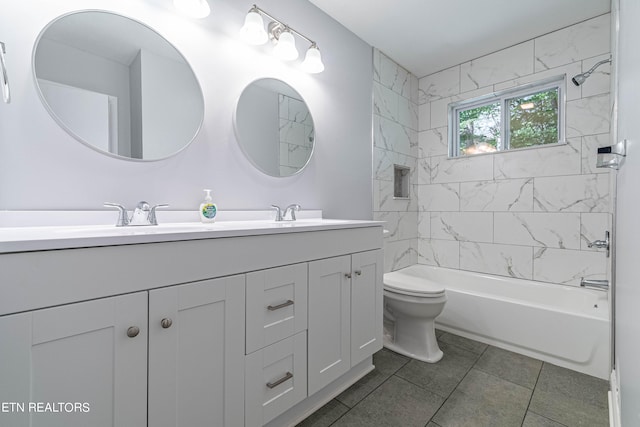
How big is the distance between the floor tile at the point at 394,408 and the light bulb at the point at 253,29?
2.03 meters

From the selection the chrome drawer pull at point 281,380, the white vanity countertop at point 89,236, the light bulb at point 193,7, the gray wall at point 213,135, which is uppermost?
the light bulb at point 193,7

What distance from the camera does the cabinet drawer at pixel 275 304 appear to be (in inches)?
41.3

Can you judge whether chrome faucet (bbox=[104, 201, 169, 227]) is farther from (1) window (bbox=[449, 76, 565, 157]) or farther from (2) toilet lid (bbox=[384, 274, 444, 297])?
(1) window (bbox=[449, 76, 565, 157])

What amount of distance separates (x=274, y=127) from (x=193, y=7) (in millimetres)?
699

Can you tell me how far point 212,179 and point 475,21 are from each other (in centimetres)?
228

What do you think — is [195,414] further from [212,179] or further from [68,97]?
[68,97]

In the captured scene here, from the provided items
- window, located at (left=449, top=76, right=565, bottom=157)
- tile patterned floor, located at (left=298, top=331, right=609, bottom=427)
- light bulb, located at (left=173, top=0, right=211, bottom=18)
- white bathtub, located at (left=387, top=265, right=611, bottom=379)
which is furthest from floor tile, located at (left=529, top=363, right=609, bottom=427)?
light bulb, located at (left=173, top=0, right=211, bottom=18)

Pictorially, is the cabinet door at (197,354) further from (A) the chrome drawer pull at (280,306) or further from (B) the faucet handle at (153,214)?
(B) the faucet handle at (153,214)

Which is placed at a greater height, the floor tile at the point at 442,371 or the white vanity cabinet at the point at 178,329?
the white vanity cabinet at the point at 178,329

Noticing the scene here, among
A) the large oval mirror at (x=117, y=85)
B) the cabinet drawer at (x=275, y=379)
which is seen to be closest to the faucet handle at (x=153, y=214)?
the large oval mirror at (x=117, y=85)

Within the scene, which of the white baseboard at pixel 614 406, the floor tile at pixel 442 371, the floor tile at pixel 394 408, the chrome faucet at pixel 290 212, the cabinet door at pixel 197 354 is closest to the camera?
the cabinet door at pixel 197 354

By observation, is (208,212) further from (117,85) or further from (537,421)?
(537,421)

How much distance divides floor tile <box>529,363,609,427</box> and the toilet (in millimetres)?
559

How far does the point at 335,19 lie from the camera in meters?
2.12
